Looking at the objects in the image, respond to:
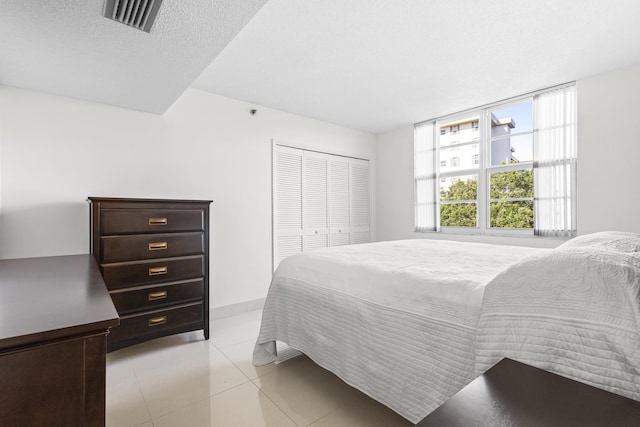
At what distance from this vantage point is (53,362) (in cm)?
64

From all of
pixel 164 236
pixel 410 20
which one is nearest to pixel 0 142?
pixel 164 236

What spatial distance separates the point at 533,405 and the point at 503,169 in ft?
12.3

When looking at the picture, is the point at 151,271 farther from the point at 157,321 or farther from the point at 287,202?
the point at 287,202

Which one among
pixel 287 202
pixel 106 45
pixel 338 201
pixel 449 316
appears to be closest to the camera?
pixel 449 316

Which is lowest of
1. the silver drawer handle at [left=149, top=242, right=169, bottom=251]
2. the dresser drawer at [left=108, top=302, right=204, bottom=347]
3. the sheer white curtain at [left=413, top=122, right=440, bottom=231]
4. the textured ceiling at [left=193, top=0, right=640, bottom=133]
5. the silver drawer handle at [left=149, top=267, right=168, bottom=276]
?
the dresser drawer at [left=108, top=302, right=204, bottom=347]

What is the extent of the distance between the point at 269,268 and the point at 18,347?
10.2ft

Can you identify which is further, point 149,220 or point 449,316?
point 149,220

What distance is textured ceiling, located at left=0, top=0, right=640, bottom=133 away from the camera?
5.09 feet

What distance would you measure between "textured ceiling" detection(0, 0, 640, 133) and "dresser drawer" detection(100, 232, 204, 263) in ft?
3.80

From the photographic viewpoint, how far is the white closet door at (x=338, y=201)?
4.38 m

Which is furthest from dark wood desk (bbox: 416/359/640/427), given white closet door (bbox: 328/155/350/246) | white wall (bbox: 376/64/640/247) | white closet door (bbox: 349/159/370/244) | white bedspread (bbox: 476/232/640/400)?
white closet door (bbox: 349/159/370/244)

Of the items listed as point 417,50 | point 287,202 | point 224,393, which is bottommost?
point 224,393

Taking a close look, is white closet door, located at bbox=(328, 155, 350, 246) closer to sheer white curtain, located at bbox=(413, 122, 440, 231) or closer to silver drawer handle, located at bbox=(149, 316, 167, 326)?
sheer white curtain, located at bbox=(413, 122, 440, 231)

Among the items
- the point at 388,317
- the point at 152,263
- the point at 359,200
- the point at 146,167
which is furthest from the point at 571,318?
the point at 359,200
